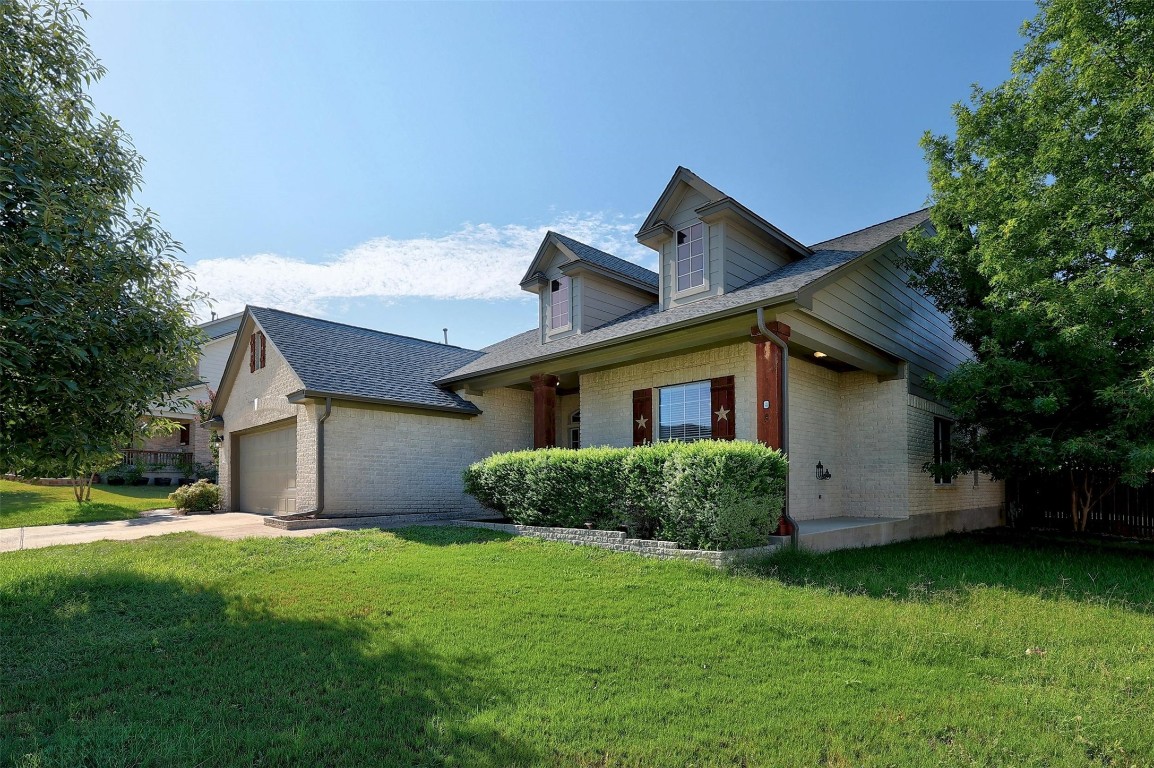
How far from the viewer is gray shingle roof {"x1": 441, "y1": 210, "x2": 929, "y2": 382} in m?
9.87

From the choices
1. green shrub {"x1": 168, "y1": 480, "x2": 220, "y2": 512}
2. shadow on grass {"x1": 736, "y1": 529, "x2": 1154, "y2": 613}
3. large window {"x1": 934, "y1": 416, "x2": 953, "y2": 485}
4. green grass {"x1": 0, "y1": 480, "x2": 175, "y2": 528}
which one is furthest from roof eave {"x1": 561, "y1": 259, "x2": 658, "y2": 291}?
green grass {"x1": 0, "y1": 480, "x2": 175, "y2": 528}

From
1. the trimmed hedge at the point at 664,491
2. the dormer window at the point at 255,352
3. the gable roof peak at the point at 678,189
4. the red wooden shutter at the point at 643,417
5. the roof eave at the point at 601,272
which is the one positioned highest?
the gable roof peak at the point at 678,189

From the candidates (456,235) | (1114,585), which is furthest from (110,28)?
(1114,585)

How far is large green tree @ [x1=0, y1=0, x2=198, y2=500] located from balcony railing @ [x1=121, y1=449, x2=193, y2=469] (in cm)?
2243

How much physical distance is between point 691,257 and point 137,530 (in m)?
12.8

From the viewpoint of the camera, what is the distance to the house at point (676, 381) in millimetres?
11016

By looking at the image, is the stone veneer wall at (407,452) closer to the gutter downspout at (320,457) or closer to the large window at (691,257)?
the gutter downspout at (320,457)

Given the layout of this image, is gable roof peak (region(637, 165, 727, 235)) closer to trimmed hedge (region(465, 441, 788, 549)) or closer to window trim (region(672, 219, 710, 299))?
window trim (region(672, 219, 710, 299))

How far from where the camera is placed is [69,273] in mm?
6410

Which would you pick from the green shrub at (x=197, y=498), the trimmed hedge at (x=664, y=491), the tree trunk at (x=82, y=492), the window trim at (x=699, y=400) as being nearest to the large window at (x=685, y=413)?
the window trim at (x=699, y=400)

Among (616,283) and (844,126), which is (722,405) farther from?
(844,126)

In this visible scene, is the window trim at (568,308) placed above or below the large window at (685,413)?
above

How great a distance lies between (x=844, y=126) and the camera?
1312 cm

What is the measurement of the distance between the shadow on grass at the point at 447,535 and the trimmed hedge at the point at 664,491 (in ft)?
2.40
